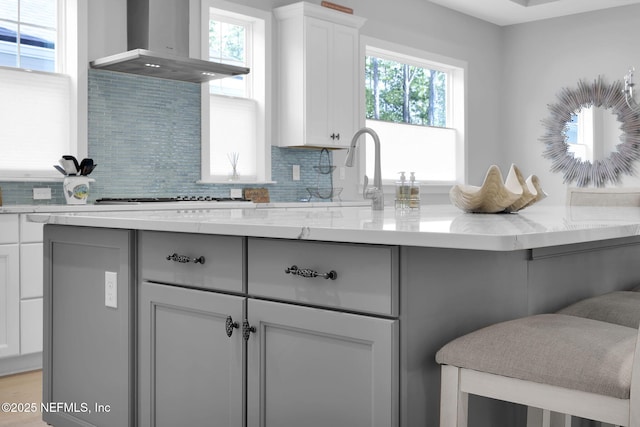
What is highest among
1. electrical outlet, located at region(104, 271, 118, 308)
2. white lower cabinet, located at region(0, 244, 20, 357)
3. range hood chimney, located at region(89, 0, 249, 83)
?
range hood chimney, located at region(89, 0, 249, 83)

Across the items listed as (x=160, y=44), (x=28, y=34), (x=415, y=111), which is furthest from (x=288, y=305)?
Answer: (x=415, y=111)

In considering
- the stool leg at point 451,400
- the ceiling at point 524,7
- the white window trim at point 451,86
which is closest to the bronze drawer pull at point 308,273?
the stool leg at point 451,400

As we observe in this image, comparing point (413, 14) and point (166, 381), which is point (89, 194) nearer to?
point (166, 381)

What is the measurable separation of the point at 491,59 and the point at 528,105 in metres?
0.67

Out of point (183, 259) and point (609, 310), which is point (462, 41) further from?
point (183, 259)

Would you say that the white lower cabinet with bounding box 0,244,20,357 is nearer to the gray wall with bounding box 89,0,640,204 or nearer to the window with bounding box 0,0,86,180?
the window with bounding box 0,0,86,180

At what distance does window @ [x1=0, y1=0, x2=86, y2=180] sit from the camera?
4168 mm

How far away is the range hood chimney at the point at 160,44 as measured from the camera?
4297 mm

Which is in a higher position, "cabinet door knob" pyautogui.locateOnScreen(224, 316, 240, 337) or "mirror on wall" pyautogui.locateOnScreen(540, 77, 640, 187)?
"mirror on wall" pyautogui.locateOnScreen(540, 77, 640, 187)

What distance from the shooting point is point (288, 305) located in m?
1.69

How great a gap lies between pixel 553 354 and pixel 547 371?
4cm

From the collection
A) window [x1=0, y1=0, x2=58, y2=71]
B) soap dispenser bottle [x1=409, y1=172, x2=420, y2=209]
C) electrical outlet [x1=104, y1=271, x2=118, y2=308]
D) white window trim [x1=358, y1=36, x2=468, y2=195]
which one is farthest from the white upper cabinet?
electrical outlet [x1=104, y1=271, x2=118, y2=308]

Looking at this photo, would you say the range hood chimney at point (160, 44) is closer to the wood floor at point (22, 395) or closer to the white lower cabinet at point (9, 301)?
the white lower cabinet at point (9, 301)

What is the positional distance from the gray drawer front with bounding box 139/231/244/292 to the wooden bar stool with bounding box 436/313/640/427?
2.05ft
